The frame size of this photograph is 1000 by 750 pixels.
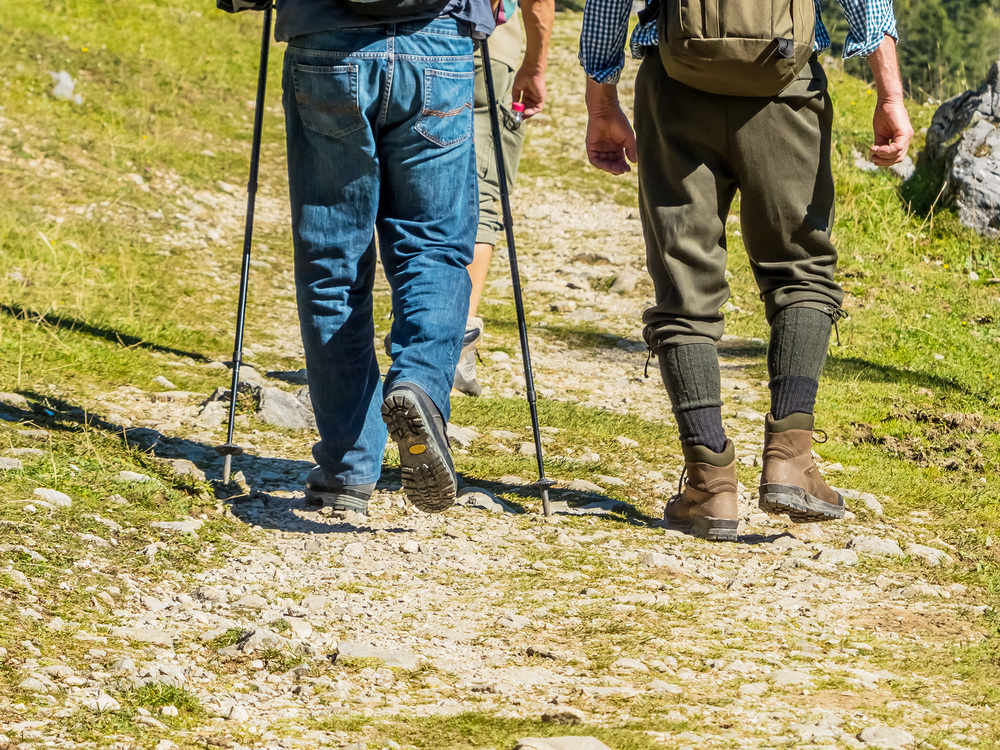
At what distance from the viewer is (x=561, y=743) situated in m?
2.03

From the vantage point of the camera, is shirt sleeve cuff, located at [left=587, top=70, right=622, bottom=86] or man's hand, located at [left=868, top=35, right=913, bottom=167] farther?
shirt sleeve cuff, located at [left=587, top=70, right=622, bottom=86]

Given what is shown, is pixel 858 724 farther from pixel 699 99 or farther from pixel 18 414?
pixel 18 414

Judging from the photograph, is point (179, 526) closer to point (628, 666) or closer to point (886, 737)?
point (628, 666)

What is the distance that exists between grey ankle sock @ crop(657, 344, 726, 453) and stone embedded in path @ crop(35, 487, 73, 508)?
1792 millimetres

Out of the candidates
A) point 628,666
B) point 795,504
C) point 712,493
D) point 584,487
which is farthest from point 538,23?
point 628,666

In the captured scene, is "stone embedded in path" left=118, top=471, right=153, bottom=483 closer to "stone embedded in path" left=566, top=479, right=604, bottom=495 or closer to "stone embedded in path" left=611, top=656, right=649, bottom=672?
"stone embedded in path" left=566, top=479, right=604, bottom=495

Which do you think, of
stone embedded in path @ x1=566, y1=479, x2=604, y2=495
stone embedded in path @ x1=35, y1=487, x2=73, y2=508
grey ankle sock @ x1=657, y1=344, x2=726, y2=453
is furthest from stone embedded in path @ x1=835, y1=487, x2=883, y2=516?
stone embedded in path @ x1=35, y1=487, x2=73, y2=508

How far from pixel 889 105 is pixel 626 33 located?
2.69ft

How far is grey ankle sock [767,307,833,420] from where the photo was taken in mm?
3363

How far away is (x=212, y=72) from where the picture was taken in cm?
1052

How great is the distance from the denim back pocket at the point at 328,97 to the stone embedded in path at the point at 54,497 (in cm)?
125

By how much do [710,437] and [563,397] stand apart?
1770mm

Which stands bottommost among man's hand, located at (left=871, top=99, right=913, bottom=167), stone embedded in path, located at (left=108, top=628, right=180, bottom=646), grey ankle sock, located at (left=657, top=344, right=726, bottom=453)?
stone embedded in path, located at (left=108, top=628, right=180, bottom=646)

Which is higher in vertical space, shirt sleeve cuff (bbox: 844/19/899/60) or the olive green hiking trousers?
shirt sleeve cuff (bbox: 844/19/899/60)
